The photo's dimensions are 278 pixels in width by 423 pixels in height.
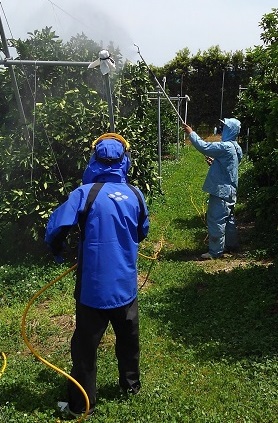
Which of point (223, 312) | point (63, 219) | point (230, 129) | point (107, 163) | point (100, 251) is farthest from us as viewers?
point (230, 129)

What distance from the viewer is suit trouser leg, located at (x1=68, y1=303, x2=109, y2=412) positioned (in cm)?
331

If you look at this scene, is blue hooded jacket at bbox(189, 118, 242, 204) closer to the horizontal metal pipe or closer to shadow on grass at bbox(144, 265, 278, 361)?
shadow on grass at bbox(144, 265, 278, 361)

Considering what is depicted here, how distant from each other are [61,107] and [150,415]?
4025mm

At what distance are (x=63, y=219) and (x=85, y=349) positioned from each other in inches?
33.1

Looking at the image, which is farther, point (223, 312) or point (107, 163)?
point (223, 312)

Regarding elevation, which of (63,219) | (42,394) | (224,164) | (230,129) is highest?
(230,129)

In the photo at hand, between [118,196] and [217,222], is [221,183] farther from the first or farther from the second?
[118,196]

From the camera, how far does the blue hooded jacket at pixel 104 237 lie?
3.26 meters

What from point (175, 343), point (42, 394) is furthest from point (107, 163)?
point (175, 343)

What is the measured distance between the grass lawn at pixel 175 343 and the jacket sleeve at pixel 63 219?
1.16m

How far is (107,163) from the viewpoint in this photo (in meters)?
3.45

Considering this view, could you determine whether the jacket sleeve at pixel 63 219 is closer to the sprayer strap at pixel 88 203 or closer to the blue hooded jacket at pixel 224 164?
the sprayer strap at pixel 88 203

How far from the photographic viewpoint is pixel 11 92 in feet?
22.2

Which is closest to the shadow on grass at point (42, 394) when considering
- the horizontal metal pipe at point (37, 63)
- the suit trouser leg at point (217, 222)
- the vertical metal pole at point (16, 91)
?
the horizontal metal pipe at point (37, 63)
